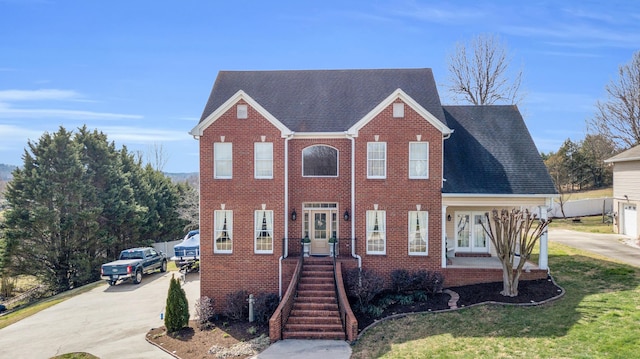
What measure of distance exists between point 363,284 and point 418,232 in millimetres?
3269

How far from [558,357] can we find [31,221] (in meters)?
28.6

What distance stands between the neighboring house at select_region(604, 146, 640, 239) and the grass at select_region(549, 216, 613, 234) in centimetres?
156

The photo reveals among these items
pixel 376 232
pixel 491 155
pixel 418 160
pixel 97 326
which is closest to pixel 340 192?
pixel 376 232

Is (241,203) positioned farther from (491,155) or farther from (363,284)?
(491,155)

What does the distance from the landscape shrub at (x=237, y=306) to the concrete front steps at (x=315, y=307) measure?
2.24 m

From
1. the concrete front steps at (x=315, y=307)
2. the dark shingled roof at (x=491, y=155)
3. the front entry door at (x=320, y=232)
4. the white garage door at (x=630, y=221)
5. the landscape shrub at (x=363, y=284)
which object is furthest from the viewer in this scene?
the white garage door at (x=630, y=221)

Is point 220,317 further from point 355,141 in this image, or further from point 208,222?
point 355,141

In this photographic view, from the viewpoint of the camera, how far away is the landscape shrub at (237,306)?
52.3 ft

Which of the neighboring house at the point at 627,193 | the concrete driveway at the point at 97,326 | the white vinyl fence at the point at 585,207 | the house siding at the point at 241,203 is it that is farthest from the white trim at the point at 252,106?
the white vinyl fence at the point at 585,207

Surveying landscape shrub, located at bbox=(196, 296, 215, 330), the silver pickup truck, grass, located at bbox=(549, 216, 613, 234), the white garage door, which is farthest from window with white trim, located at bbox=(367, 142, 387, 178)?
grass, located at bbox=(549, 216, 613, 234)

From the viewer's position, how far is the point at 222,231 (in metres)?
17.1

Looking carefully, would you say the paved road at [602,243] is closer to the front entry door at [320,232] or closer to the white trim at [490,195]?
the white trim at [490,195]

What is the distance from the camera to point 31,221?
26.6 m

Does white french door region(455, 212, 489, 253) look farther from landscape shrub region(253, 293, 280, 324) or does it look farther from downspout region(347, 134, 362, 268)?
landscape shrub region(253, 293, 280, 324)
